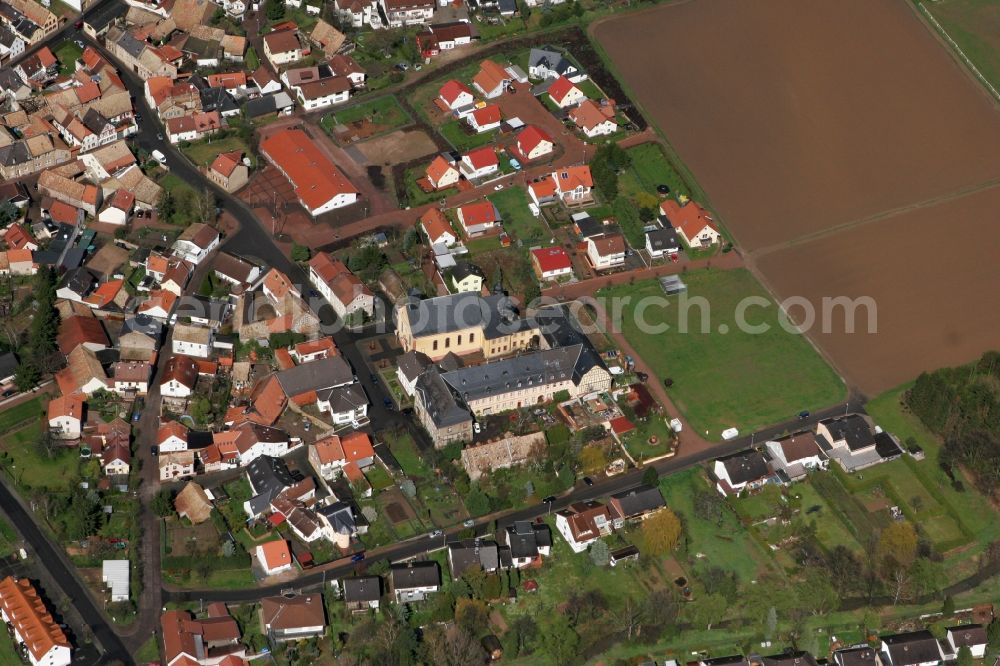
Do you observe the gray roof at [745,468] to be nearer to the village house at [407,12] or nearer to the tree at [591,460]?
the tree at [591,460]

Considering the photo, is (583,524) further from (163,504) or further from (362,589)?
(163,504)

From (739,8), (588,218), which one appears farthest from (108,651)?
(739,8)

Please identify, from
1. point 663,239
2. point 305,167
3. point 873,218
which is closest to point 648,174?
point 663,239

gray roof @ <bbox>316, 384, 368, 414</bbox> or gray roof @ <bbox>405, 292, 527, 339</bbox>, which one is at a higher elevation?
gray roof @ <bbox>405, 292, 527, 339</bbox>

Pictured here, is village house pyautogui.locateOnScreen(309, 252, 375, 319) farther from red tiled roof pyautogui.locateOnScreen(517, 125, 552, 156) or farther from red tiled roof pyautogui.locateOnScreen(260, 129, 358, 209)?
red tiled roof pyautogui.locateOnScreen(517, 125, 552, 156)

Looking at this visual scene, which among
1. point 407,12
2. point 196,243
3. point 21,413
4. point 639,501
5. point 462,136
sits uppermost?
point 407,12

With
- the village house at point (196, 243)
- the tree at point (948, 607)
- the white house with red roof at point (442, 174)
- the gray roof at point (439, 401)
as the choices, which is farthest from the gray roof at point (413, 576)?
the white house with red roof at point (442, 174)

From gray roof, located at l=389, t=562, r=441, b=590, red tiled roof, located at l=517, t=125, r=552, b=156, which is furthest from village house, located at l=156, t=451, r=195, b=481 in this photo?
red tiled roof, located at l=517, t=125, r=552, b=156
